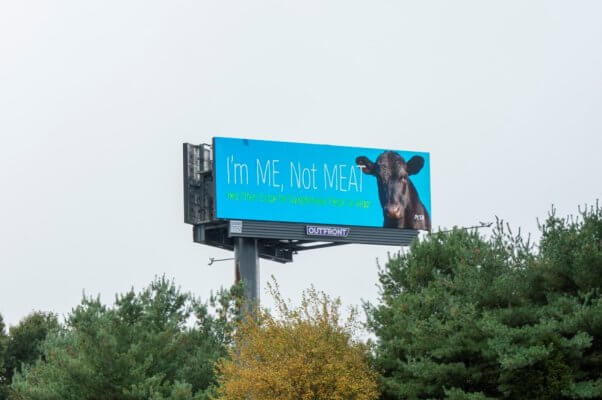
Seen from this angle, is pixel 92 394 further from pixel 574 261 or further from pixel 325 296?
pixel 574 261

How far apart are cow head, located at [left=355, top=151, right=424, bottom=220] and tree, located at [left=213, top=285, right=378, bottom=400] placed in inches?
1183

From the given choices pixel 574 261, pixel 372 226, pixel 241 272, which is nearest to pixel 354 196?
pixel 372 226

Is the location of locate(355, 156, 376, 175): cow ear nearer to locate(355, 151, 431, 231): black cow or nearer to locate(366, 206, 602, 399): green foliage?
locate(355, 151, 431, 231): black cow

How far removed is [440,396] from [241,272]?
29.4m

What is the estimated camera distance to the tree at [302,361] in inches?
1545

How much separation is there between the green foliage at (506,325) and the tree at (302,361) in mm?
1352

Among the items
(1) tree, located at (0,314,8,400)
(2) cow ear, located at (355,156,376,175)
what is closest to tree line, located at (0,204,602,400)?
(1) tree, located at (0,314,8,400)

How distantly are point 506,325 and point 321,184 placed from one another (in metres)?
33.4

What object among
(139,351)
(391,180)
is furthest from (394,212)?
(139,351)

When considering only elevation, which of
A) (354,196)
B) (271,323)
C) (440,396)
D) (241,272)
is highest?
(354,196)

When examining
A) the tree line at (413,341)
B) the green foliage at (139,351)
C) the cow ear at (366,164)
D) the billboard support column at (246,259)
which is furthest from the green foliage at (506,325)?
the cow ear at (366,164)

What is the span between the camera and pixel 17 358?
70.6m

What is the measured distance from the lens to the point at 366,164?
72.0 metres

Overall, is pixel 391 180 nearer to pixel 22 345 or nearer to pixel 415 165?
pixel 415 165
